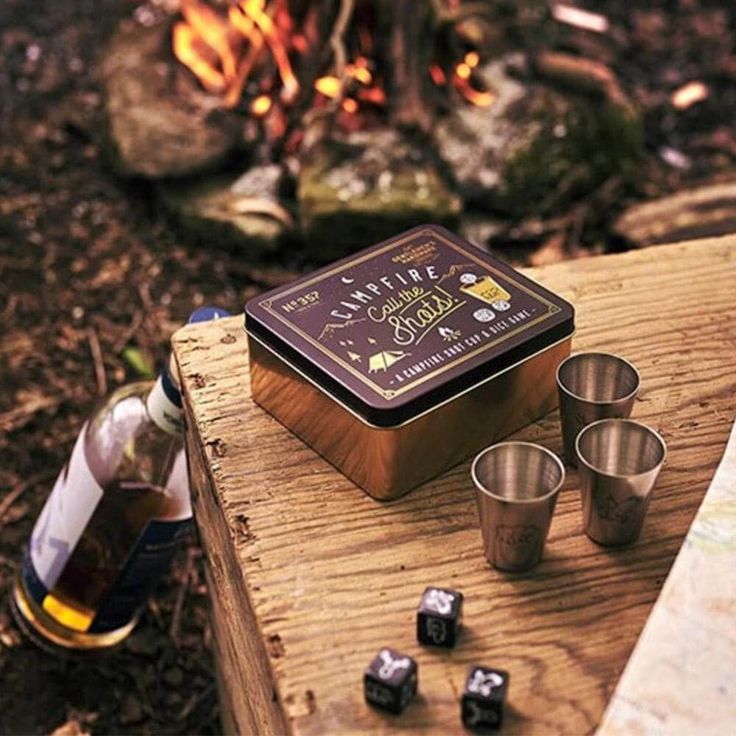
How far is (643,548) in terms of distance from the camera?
0.98 m

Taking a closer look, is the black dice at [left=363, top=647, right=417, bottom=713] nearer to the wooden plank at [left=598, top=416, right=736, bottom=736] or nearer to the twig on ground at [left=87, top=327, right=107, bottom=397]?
the wooden plank at [left=598, top=416, right=736, bottom=736]

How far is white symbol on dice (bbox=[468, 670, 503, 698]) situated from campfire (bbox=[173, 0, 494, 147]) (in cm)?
171

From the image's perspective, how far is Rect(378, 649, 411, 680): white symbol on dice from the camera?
84 cm

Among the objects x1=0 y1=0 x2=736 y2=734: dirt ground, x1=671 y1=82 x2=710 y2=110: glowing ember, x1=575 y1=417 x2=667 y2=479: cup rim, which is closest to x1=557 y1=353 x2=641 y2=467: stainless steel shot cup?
x1=575 y1=417 x2=667 y2=479: cup rim

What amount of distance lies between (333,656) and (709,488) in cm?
34

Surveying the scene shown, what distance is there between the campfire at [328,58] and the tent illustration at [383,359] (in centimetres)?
145

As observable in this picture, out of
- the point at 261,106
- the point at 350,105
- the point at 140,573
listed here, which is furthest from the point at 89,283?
the point at 140,573

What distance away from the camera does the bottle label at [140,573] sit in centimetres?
140

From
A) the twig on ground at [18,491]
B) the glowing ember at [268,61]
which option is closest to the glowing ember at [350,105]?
the glowing ember at [268,61]

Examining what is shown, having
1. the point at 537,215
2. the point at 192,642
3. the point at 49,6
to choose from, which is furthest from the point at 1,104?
the point at 192,642

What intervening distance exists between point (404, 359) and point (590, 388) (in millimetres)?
174

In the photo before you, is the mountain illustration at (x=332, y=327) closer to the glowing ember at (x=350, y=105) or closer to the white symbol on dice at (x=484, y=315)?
the white symbol on dice at (x=484, y=315)

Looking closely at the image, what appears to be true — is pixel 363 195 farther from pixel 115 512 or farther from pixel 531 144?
pixel 115 512

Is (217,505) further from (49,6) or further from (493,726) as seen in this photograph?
(49,6)
